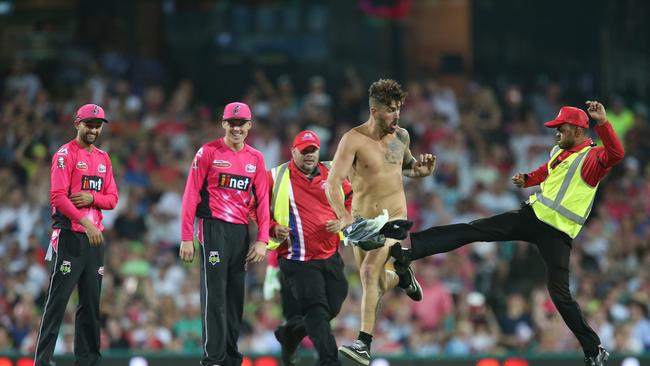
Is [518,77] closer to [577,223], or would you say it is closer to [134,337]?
[134,337]

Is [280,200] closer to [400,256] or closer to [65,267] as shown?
[400,256]

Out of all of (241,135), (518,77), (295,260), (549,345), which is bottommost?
(549,345)

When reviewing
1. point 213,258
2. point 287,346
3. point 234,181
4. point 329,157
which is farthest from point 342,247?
point 213,258

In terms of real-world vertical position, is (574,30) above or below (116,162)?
above

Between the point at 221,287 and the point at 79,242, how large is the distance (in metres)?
1.35

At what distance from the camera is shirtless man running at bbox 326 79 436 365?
1141 centimetres

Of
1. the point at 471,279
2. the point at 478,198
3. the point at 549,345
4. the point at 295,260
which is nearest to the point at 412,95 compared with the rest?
the point at 478,198

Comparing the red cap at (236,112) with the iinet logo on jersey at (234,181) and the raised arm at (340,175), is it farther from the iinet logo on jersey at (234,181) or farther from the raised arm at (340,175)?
the raised arm at (340,175)

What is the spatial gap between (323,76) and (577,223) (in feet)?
37.0

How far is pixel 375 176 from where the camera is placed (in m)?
11.5

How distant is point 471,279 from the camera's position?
59.9 feet

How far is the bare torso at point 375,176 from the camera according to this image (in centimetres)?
1149

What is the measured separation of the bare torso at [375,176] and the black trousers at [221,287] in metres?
1.17

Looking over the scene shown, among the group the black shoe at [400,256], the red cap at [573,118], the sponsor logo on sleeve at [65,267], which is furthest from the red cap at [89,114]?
the red cap at [573,118]
